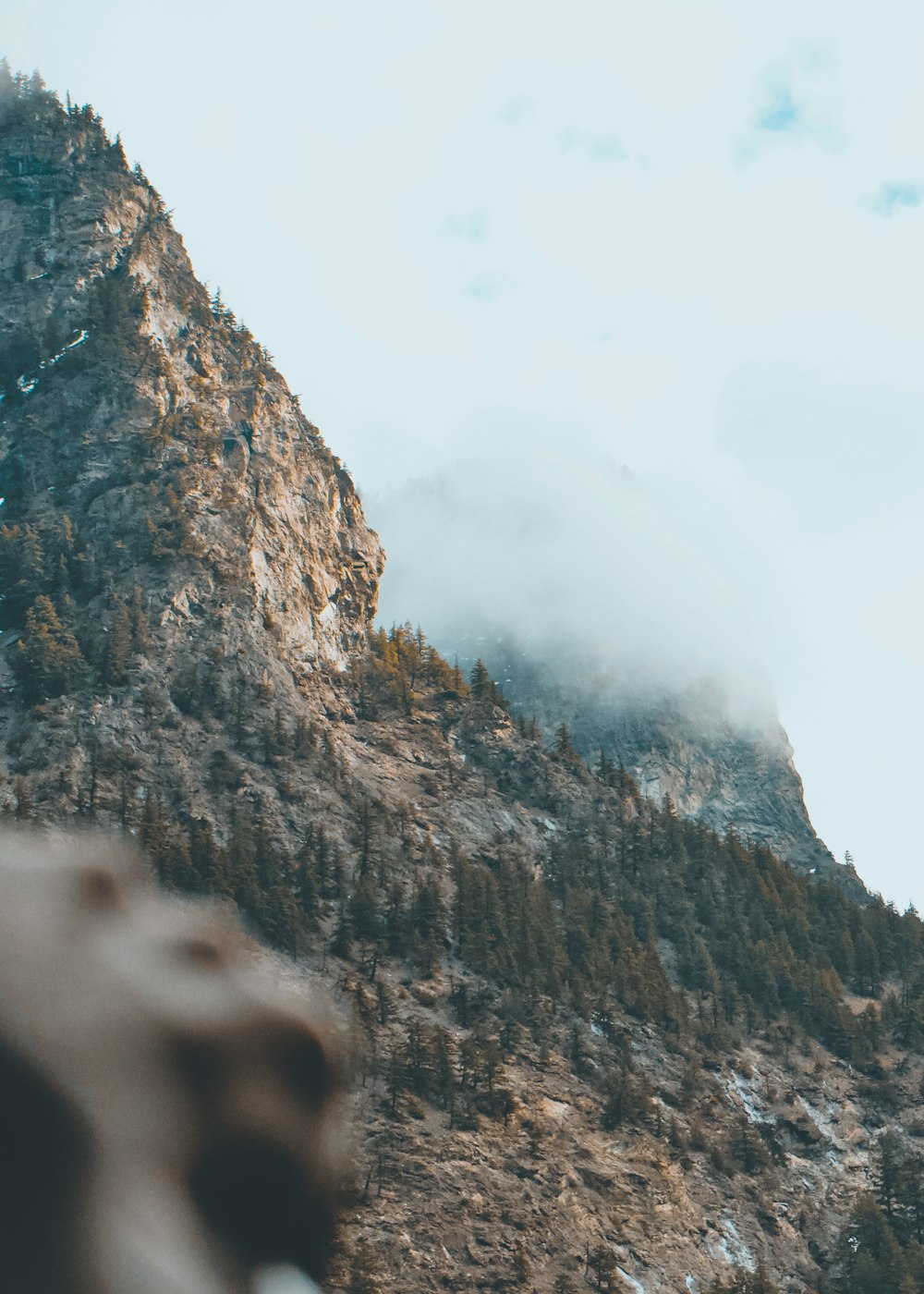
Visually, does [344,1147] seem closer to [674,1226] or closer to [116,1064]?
[116,1064]

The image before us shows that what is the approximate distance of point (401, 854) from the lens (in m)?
99.9

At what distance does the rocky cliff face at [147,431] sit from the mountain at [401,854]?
0.38m

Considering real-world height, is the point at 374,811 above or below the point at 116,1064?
above

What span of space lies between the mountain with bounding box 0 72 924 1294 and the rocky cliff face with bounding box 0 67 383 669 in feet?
1.23

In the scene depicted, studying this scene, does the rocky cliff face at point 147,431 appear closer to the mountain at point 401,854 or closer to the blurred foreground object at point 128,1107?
the mountain at point 401,854

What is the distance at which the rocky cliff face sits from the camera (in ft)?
370

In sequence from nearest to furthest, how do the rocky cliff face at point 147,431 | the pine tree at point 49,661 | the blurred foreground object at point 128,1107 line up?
the blurred foreground object at point 128,1107 < the pine tree at point 49,661 < the rocky cliff face at point 147,431

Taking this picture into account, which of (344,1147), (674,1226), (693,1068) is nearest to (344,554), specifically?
(693,1068)

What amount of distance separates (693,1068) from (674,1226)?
1696 cm

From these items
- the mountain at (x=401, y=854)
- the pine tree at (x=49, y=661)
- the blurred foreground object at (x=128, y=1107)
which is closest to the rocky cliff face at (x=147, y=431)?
the mountain at (x=401, y=854)

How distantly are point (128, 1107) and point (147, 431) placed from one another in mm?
108682

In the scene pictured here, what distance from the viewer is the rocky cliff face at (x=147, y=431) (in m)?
113

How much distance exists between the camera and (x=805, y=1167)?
87.1 m

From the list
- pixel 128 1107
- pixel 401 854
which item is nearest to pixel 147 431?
pixel 401 854
